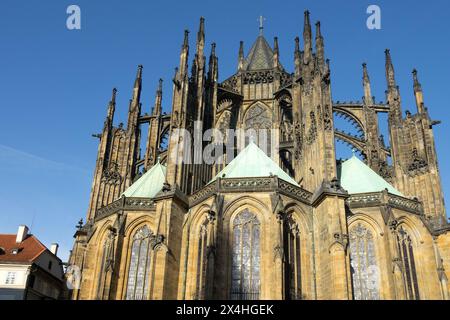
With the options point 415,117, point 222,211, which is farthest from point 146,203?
point 415,117

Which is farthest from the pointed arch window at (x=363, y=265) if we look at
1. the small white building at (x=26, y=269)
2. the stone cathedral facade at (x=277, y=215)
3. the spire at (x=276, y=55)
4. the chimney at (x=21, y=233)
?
the chimney at (x=21, y=233)

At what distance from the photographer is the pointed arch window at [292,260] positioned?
22562 mm

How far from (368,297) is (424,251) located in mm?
4175

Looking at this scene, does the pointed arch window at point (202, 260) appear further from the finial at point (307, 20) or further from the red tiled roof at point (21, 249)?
the red tiled roof at point (21, 249)

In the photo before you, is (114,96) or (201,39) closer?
(201,39)

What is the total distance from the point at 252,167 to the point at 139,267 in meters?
8.19

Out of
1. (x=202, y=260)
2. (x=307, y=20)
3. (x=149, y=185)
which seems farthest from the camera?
(x=307, y=20)

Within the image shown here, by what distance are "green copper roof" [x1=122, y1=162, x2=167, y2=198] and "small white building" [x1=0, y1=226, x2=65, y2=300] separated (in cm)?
899

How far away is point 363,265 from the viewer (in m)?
24.8

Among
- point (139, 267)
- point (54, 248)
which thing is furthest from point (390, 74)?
point (54, 248)

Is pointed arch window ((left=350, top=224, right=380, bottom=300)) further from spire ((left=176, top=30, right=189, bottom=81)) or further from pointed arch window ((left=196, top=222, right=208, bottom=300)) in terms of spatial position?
spire ((left=176, top=30, right=189, bottom=81))

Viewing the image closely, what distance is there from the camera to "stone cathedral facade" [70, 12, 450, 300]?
22922 millimetres

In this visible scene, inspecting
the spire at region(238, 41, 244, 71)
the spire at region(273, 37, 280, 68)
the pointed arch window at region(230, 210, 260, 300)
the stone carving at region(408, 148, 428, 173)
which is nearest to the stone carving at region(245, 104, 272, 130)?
the spire at region(273, 37, 280, 68)

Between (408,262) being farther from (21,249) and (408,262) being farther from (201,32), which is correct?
(21,249)
